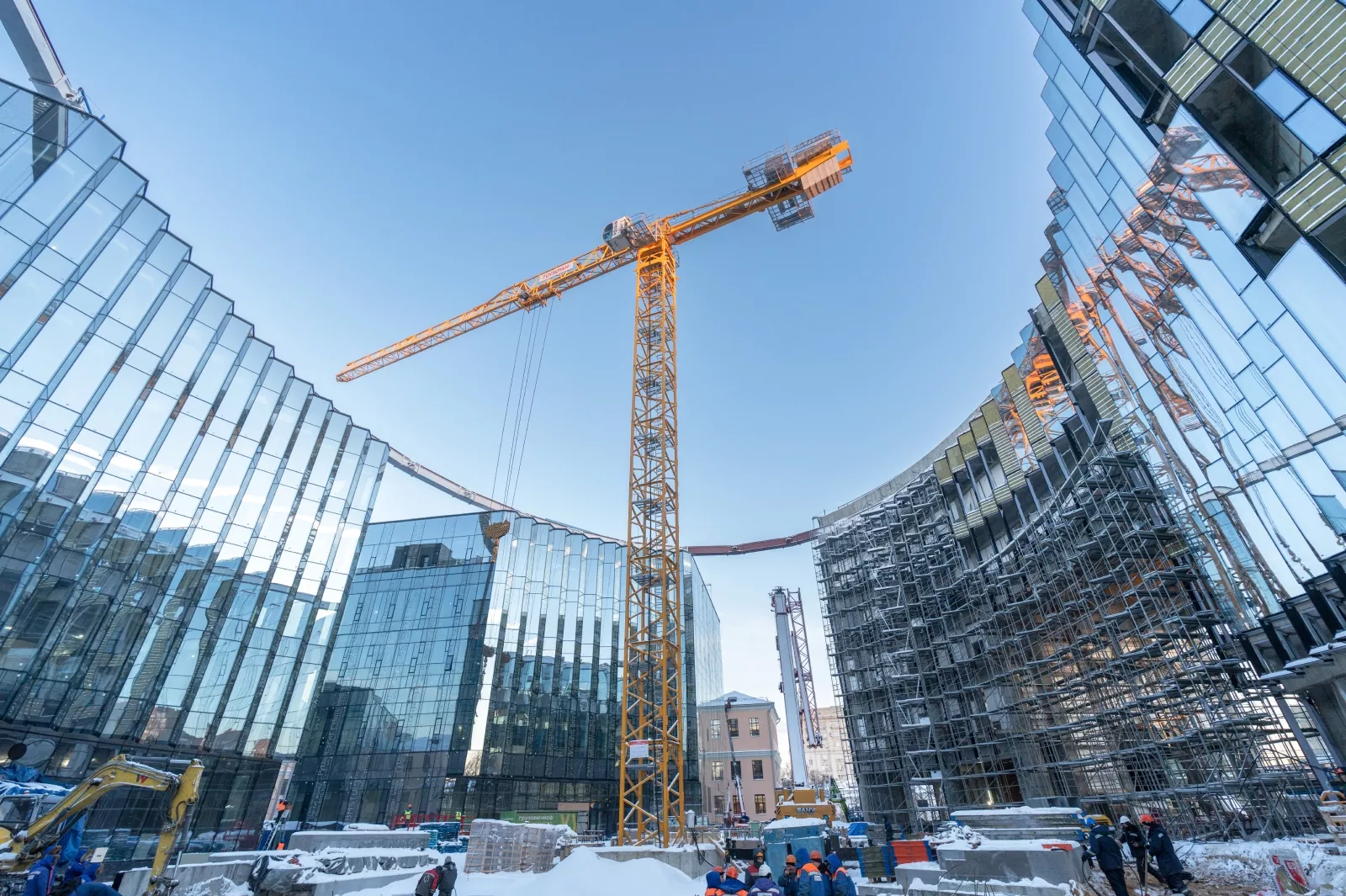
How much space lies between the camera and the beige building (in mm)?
Answer: 60338

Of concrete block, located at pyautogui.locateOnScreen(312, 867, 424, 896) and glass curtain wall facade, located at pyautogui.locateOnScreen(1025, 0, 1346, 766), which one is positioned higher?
glass curtain wall facade, located at pyautogui.locateOnScreen(1025, 0, 1346, 766)

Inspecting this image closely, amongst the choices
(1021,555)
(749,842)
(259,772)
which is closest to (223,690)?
(259,772)

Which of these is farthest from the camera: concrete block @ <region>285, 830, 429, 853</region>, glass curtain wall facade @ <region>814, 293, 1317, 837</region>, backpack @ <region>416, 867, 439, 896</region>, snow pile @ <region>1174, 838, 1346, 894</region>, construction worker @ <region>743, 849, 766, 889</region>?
glass curtain wall facade @ <region>814, 293, 1317, 837</region>

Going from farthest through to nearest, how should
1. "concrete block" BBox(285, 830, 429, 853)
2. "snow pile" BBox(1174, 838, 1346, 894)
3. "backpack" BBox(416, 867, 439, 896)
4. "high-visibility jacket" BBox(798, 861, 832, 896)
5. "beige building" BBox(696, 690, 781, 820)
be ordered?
"beige building" BBox(696, 690, 781, 820), "concrete block" BBox(285, 830, 429, 853), "backpack" BBox(416, 867, 439, 896), "snow pile" BBox(1174, 838, 1346, 894), "high-visibility jacket" BBox(798, 861, 832, 896)

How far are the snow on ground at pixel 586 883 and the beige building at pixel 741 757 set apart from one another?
137 feet

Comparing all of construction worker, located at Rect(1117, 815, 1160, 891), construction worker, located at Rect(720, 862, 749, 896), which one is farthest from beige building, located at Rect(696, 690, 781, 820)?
construction worker, located at Rect(720, 862, 749, 896)

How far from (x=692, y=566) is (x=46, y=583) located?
156 feet

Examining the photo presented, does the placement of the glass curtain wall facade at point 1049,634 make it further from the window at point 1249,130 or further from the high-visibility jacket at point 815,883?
the high-visibility jacket at point 815,883

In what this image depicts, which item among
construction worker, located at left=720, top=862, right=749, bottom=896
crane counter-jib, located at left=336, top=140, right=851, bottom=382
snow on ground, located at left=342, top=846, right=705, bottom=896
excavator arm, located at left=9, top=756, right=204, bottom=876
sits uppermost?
crane counter-jib, located at left=336, top=140, right=851, bottom=382

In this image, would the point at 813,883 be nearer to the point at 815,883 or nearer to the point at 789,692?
the point at 815,883

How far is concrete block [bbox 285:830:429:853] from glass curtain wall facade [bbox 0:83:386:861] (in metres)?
14.7

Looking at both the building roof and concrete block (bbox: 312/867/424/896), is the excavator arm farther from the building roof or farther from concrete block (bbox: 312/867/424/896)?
the building roof

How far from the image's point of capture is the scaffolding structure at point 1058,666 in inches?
813

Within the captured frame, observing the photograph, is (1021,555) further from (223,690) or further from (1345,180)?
(223,690)
